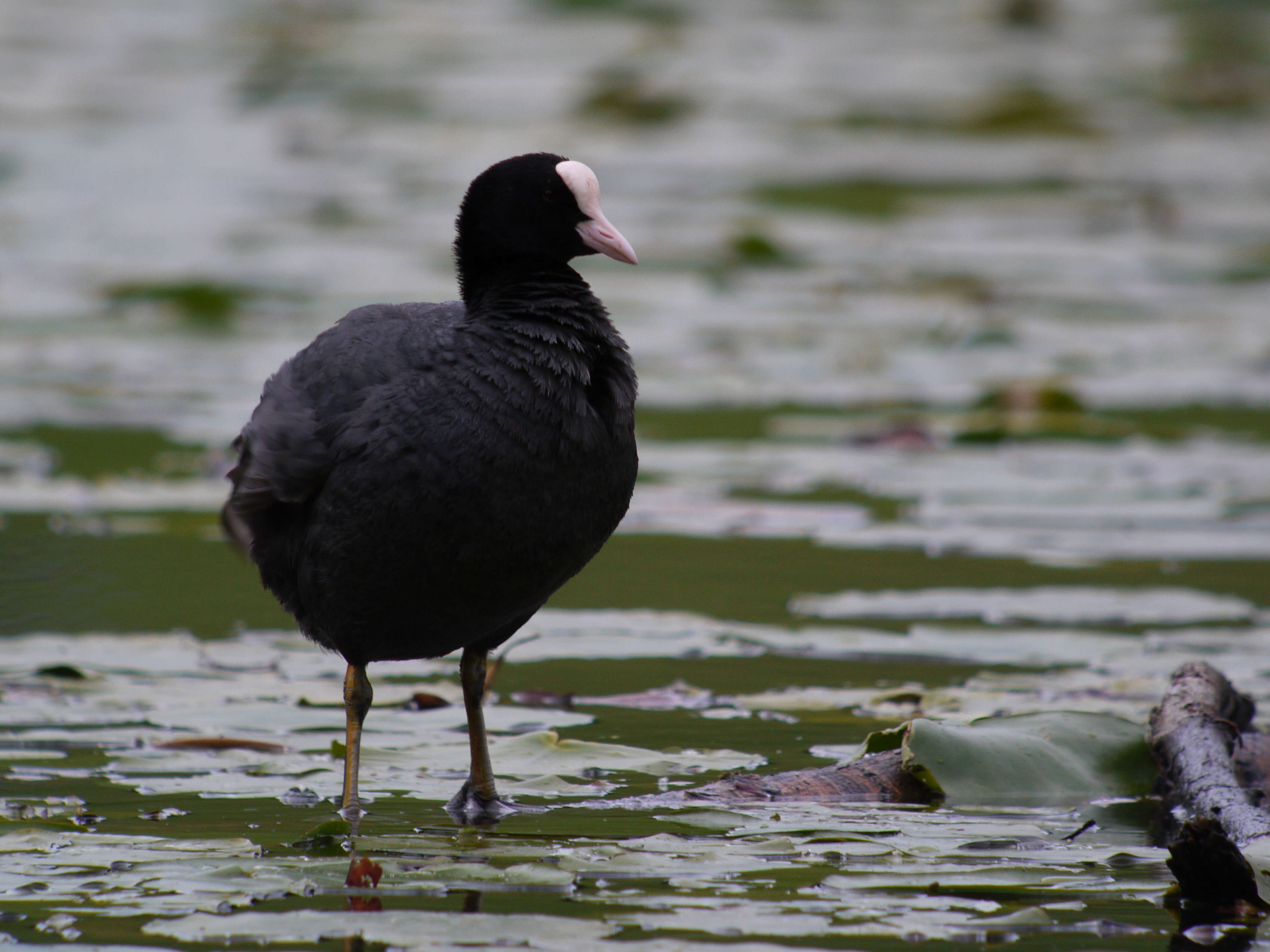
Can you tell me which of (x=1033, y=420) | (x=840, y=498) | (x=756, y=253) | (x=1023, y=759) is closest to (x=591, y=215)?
(x=1023, y=759)

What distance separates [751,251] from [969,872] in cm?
849

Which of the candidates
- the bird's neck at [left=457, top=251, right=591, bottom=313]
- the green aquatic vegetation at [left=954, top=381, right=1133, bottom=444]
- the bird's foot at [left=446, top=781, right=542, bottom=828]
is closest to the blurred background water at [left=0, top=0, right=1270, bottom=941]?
the green aquatic vegetation at [left=954, top=381, right=1133, bottom=444]

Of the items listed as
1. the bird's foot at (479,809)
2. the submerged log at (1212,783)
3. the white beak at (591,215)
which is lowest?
the bird's foot at (479,809)

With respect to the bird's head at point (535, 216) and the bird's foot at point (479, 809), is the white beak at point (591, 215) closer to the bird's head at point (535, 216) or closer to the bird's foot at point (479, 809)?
the bird's head at point (535, 216)

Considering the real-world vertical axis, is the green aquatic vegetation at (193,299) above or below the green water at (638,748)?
above

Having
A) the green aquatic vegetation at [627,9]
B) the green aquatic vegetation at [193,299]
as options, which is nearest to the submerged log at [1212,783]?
the green aquatic vegetation at [193,299]

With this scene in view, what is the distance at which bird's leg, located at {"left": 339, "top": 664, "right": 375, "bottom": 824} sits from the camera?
2953mm

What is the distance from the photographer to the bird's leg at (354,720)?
2953 mm

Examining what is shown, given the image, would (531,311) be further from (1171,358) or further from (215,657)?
(1171,358)

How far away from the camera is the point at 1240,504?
5613 millimetres

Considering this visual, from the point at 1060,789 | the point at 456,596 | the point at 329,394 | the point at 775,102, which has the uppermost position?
the point at 775,102

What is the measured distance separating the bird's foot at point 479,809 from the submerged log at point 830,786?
302mm

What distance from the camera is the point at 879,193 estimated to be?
12.9 m

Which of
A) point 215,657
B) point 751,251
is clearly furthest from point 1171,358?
point 215,657
